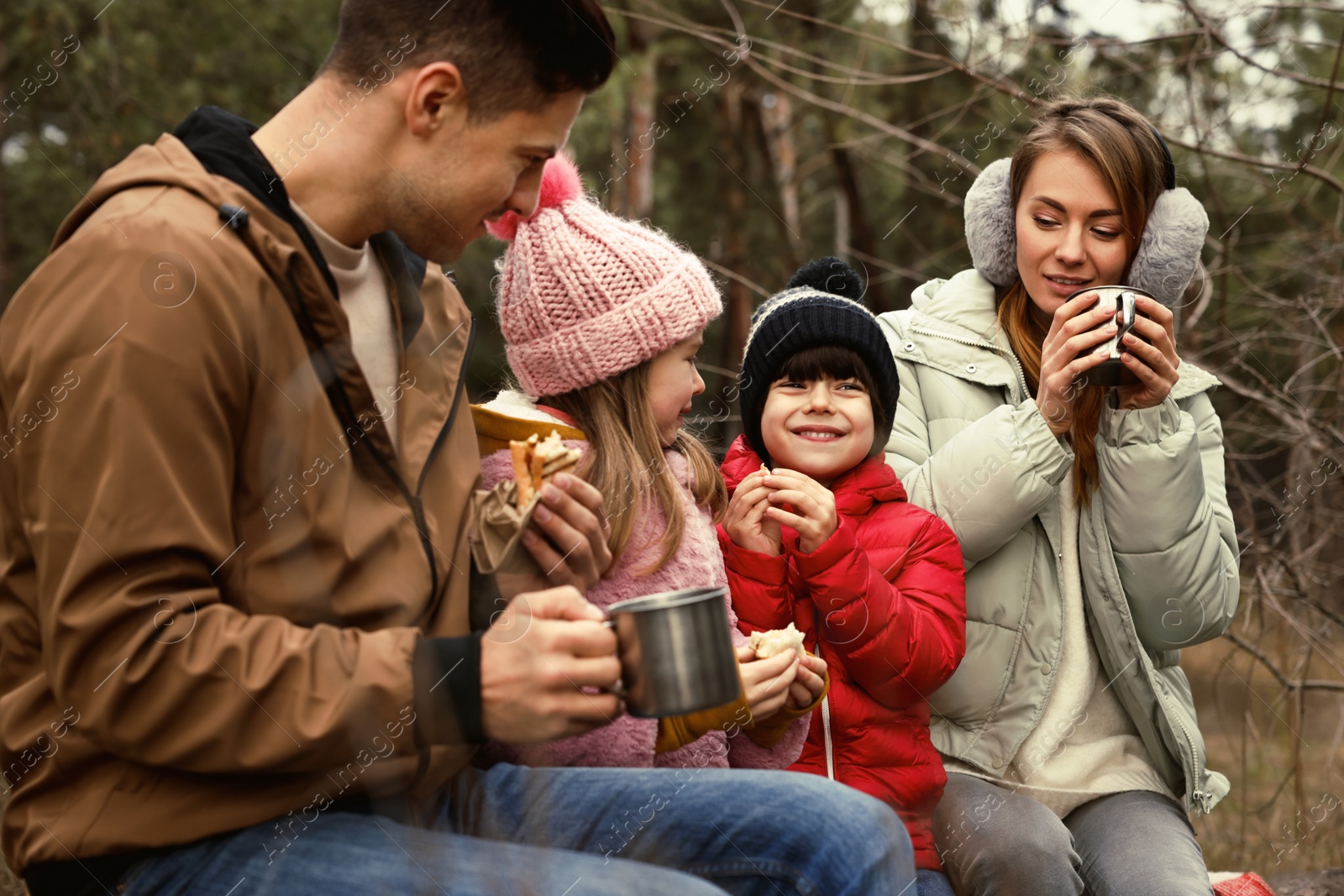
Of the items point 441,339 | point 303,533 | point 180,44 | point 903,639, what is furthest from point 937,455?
point 180,44

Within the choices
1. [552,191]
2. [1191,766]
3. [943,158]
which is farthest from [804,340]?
[943,158]

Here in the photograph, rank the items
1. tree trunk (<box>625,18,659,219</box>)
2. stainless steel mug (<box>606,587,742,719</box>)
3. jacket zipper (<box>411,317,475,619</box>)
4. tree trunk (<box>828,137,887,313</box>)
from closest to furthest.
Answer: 1. stainless steel mug (<box>606,587,742,719</box>)
2. jacket zipper (<box>411,317,475,619</box>)
3. tree trunk (<box>828,137,887,313</box>)
4. tree trunk (<box>625,18,659,219</box>)

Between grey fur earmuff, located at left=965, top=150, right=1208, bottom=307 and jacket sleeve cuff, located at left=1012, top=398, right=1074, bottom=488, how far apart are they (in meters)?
0.49

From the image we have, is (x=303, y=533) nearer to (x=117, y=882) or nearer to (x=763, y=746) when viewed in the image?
(x=117, y=882)

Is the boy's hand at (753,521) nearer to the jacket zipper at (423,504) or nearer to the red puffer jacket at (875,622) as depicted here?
the red puffer jacket at (875,622)

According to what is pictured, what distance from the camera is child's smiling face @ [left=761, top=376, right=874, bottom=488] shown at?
264 cm

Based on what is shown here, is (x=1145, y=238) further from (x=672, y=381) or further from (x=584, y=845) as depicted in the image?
(x=584, y=845)

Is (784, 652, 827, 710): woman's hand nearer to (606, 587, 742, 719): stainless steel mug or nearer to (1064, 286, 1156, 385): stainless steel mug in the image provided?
(606, 587, 742, 719): stainless steel mug

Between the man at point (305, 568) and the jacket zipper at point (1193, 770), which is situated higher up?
the man at point (305, 568)

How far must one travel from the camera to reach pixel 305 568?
1.69 m

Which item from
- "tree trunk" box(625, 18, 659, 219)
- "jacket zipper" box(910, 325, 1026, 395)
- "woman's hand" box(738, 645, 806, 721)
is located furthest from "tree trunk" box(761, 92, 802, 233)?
"woman's hand" box(738, 645, 806, 721)

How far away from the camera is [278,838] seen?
1.62 metres

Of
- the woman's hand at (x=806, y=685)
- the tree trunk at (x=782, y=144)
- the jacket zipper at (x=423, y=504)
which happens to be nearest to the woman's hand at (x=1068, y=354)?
the woman's hand at (x=806, y=685)

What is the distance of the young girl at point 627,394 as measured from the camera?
2.29 m
